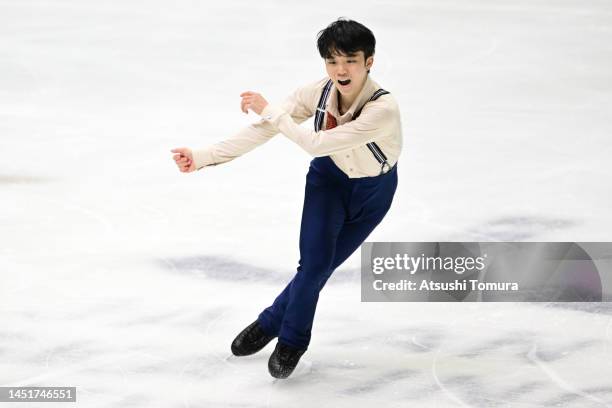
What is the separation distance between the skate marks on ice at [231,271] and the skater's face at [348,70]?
1.32 metres

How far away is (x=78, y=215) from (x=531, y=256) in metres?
2.12

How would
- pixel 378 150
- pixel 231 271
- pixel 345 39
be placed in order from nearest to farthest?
pixel 345 39
pixel 378 150
pixel 231 271

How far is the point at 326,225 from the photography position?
3.62 m

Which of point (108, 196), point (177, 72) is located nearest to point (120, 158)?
point (108, 196)

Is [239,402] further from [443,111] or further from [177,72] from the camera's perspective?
[177,72]

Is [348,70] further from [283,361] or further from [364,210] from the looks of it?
[283,361]

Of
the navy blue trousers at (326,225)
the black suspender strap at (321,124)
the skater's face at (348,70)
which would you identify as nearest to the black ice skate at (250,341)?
the navy blue trousers at (326,225)

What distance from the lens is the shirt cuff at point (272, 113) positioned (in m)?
3.46

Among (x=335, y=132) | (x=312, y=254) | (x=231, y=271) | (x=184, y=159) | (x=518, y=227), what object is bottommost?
(x=231, y=271)

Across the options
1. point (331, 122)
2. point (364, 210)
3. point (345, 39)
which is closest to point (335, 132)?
point (331, 122)

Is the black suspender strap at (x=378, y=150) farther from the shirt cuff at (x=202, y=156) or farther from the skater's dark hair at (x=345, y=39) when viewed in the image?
the shirt cuff at (x=202, y=156)

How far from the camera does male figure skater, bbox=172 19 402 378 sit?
342cm

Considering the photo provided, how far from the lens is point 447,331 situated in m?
4.18

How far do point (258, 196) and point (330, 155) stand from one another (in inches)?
74.4
